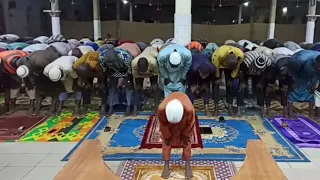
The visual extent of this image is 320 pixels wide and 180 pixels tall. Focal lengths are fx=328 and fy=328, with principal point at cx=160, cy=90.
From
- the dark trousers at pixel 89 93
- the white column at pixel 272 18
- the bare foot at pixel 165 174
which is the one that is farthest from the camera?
the white column at pixel 272 18

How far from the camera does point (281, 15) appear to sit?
11945mm

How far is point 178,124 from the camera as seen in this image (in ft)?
8.75

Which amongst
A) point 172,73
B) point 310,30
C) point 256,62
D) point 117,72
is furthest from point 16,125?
point 310,30

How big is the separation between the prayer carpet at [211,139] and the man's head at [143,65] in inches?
30.8

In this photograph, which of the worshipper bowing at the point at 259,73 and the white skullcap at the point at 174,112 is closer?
the white skullcap at the point at 174,112

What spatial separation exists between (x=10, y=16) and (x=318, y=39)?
1023 cm

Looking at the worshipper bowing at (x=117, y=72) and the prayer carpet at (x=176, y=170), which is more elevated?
the worshipper bowing at (x=117, y=72)

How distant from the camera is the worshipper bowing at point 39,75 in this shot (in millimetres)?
4715

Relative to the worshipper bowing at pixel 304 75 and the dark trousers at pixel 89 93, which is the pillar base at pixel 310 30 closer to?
the worshipper bowing at pixel 304 75

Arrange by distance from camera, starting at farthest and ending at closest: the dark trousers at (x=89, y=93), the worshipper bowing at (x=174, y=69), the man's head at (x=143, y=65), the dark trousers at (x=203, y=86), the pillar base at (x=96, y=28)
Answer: the pillar base at (x=96, y=28) < the dark trousers at (x=89, y=93) < the dark trousers at (x=203, y=86) < the man's head at (x=143, y=65) < the worshipper bowing at (x=174, y=69)

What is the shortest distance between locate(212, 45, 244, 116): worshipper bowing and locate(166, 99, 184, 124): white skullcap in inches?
84.6

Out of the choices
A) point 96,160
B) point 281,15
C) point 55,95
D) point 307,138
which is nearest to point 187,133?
point 96,160

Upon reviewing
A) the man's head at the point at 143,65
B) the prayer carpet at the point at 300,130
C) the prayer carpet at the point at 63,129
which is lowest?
the prayer carpet at the point at 63,129

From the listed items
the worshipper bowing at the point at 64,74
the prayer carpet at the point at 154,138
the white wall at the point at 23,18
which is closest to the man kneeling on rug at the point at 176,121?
the prayer carpet at the point at 154,138
